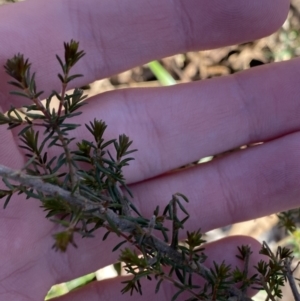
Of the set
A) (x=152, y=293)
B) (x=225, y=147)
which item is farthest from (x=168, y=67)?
(x=152, y=293)

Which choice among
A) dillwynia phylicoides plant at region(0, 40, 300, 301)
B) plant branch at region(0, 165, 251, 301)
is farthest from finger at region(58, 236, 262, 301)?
plant branch at region(0, 165, 251, 301)

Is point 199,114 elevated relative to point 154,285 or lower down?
elevated

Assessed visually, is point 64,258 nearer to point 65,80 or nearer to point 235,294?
point 235,294

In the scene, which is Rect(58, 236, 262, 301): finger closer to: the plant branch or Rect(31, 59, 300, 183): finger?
Rect(31, 59, 300, 183): finger

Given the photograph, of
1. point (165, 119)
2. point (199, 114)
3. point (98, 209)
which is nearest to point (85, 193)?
point (98, 209)

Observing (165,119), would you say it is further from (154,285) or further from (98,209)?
(98,209)

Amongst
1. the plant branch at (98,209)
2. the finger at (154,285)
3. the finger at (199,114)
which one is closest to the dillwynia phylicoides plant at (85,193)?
the plant branch at (98,209)

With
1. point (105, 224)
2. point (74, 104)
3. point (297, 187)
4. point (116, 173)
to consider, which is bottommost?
point (297, 187)
